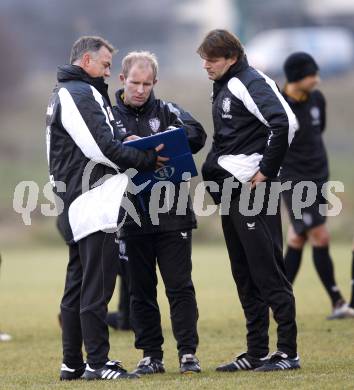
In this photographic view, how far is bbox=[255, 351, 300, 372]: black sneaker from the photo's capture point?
7.26 m

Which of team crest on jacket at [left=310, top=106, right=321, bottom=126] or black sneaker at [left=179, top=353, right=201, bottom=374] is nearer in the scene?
black sneaker at [left=179, top=353, right=201, bottom=374]

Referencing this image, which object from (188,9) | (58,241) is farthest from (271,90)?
(188,9)

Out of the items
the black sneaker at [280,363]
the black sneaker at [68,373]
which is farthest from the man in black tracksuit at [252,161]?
the black sneaker at [68,373]

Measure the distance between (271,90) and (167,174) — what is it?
89 centimetres

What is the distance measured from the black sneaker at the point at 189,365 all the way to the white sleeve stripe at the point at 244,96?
5.23 ft

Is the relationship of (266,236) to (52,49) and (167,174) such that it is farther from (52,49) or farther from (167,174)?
(52,49)

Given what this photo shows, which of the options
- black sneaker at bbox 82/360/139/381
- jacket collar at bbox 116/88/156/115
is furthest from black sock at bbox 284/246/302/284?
black sneaker at bbox 82/360/139/381

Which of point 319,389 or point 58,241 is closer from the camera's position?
point 319,389

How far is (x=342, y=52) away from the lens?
41.2 m

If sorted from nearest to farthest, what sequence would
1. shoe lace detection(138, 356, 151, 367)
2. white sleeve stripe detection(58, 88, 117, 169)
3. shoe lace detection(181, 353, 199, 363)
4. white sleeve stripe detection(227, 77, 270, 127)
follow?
white sleeve stripe detection(58, 88, 117, 169) < white sleeve stripe detection(227, 77, 270, 127) < shoe lace detection(181, 353, 199, 363) < shoe lace detection(138, 356, 151, 367)

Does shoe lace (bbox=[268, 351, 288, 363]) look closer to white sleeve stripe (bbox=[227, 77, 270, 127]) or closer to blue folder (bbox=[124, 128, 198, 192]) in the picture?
blue folder (bbox=[124, 128, 198, 192])

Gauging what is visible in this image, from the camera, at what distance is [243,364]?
7566mm

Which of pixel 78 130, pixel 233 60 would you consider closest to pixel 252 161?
pixel 233 60

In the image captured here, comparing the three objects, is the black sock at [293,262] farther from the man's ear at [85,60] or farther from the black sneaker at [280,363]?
the man's ear at [85,60]
